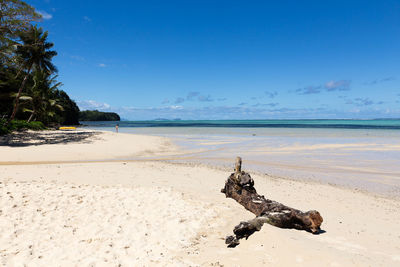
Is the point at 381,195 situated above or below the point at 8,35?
below

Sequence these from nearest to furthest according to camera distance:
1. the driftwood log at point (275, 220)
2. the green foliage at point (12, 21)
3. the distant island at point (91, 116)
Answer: the driftwood log at point (275, 220) → the green foliage at point (12, 21) → the distant island at point (91, 116)

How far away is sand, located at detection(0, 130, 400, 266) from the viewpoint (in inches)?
182

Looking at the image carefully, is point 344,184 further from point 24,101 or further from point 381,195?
point 24,101

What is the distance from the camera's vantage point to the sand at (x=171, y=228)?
4.62 m

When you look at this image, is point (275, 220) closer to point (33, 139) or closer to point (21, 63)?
point (33, 139)

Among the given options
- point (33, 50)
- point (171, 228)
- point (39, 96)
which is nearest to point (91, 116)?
point (39, 96)

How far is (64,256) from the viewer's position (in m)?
4.73

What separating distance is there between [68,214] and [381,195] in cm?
1146

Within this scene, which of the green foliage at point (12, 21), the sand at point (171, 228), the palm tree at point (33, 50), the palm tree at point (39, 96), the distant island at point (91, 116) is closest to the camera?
the sand at point (171, 228)

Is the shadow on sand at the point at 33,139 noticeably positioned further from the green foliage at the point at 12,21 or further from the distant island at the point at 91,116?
the distant island at the point at 91,116

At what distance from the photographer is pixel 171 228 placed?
20.0ft

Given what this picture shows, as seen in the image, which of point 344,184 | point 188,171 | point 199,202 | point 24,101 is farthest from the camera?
point 24,101

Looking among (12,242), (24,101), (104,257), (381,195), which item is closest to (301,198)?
(381,195)

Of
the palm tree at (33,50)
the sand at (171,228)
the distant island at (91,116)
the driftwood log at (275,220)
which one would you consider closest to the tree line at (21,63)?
the palm tree at (33,50)
